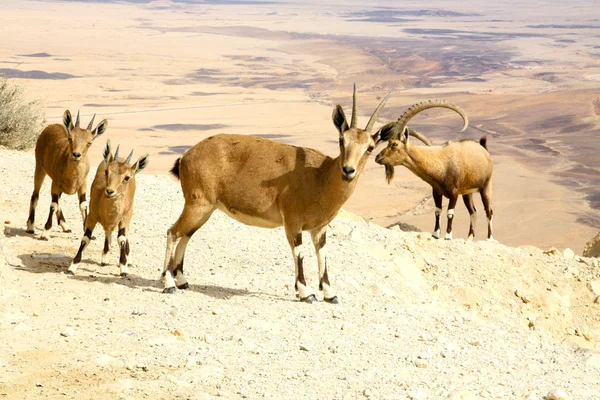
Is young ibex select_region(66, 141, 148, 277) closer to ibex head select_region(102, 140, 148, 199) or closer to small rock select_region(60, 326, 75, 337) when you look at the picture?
ibex head select_region(102, 140, 148, 199)

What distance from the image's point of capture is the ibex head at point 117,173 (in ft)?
38.3

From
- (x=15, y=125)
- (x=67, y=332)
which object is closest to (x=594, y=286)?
(x=67, y=332)

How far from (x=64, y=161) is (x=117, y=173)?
2.13 meters

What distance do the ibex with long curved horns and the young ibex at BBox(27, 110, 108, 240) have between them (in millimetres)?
2380

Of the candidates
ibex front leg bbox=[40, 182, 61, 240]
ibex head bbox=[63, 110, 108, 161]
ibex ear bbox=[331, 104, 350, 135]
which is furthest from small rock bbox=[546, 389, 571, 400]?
ibex front leg bbox=[40, 182, 61, 240]

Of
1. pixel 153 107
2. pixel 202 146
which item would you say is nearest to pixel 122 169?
pixel 202 146

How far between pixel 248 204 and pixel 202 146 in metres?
1.00

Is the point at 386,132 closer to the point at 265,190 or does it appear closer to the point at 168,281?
the point at 265,190

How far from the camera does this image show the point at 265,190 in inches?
440

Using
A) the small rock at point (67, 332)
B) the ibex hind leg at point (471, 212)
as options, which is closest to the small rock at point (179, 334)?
the small rock at point (67, 332)

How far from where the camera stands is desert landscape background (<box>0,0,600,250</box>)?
39875mm

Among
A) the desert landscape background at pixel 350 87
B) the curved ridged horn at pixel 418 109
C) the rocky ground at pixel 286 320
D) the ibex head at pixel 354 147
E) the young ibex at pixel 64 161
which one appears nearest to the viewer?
the rocky ground at pixel 286 320

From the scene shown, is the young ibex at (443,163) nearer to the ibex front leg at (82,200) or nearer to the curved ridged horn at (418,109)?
the curved ridged horn at (418,109)

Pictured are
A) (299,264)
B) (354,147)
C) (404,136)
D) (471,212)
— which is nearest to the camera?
(354,147)
